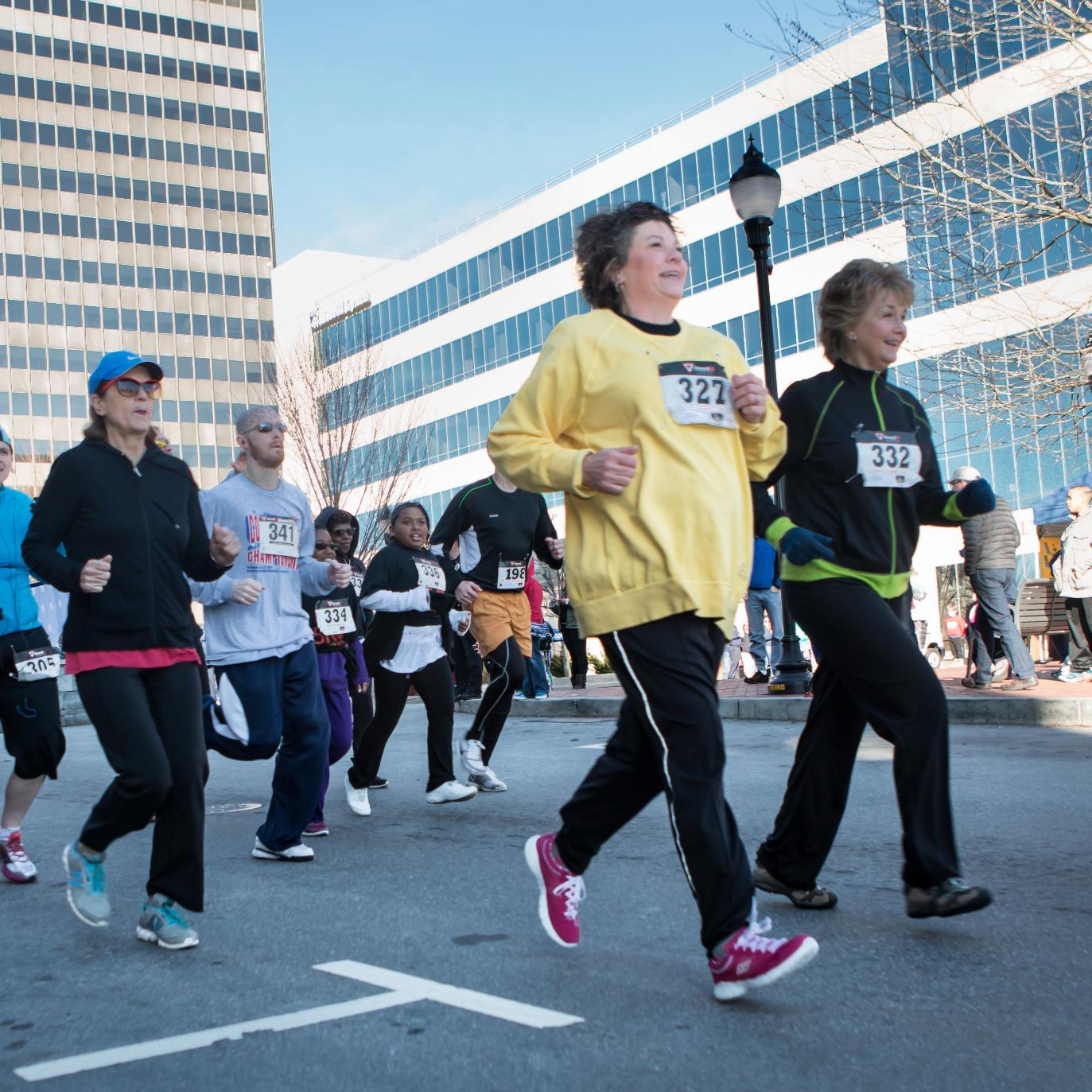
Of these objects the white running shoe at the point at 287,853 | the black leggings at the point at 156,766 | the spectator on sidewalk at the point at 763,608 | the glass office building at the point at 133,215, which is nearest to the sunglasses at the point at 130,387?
the black leggings at the point at 156,766

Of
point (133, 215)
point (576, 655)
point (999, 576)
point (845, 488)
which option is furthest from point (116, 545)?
point (133, 215)

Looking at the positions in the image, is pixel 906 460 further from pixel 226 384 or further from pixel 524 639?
pixel 226 384

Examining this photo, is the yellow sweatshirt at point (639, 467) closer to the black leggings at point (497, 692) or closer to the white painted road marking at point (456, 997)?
the white painted road marking at point (456, 997)

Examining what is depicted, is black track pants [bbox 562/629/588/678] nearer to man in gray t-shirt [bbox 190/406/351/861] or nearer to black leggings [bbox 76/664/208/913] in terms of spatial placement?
man in gray t-shirt [bbox 190/406/351/861]

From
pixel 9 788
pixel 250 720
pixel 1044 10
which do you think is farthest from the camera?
pixel 1044 10

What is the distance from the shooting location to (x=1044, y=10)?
42.8 ft

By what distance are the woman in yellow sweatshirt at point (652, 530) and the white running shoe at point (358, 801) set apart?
3.71m

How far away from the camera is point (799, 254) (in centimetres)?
4347

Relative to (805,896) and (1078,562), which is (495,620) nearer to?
(805,896)

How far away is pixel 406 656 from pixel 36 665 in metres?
2.46

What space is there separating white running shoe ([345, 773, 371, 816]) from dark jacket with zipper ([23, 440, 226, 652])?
9.87 ft

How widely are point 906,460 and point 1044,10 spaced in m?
10.4

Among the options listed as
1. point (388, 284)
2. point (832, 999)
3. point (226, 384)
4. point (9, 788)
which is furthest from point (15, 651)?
point (226, 384)

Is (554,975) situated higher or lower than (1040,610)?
lower
